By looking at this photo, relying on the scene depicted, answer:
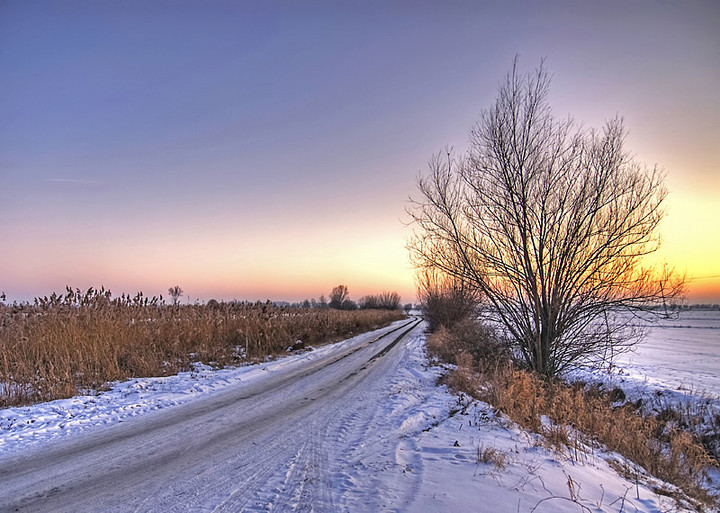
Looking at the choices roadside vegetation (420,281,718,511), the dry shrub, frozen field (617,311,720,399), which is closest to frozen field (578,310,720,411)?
frozen field (617,311,720,399)

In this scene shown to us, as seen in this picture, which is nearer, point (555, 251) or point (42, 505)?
point (42, 505)

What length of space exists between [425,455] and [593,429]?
446 centimetres

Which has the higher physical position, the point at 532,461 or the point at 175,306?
the point at 175,306

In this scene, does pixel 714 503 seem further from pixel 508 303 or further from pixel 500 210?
pixel 500 210

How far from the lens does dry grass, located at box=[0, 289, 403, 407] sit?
26.1 ft

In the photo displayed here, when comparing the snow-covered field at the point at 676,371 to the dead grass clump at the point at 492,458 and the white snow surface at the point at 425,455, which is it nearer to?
the white snow surface at the point at 425,455

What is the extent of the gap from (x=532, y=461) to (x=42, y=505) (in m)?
5.31

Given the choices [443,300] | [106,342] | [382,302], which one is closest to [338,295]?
[382,302]

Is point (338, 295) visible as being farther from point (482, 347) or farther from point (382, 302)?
point (482, 347)

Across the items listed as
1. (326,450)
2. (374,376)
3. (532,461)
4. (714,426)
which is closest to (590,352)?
(714,426)

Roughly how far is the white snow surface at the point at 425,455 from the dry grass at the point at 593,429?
1.59ft

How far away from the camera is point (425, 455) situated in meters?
4.82

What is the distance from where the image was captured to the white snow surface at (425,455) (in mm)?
3621

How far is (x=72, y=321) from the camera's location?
1020 cm
